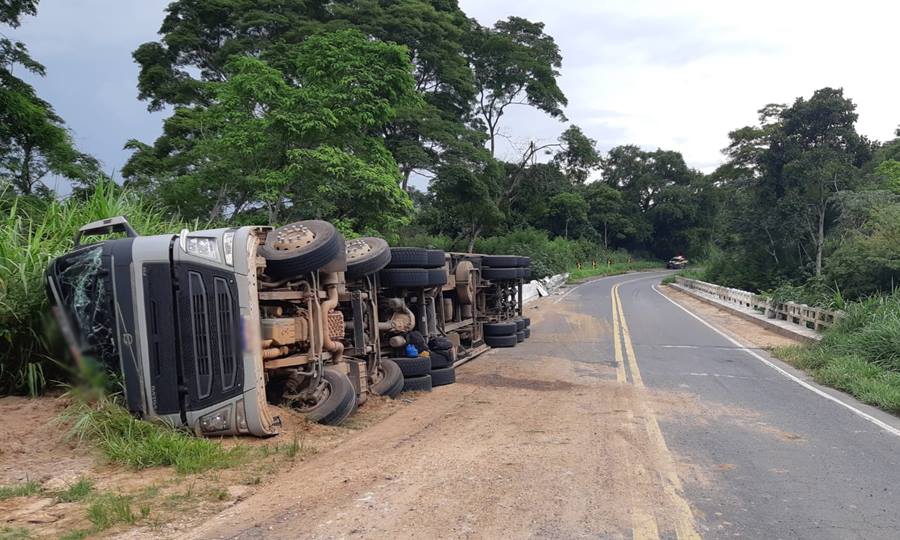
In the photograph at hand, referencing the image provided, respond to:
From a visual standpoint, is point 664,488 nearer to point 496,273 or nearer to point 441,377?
point 441,377

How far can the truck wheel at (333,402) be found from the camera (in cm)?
679

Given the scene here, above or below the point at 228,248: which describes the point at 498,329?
below

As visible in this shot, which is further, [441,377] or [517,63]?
[517,63]

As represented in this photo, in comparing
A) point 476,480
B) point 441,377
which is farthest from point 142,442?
point 441,377

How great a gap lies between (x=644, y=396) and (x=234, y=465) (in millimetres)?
5725

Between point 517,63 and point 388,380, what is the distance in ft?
123

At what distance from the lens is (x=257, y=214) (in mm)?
16891

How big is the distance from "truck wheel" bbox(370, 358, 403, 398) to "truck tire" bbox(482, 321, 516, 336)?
576 centimetres

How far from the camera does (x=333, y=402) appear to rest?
22.6 ft

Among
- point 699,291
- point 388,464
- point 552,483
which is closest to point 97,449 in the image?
point 388,464

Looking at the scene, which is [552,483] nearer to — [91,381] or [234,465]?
[234,465]

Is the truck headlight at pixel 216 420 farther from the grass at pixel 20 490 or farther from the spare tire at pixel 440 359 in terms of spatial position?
the spare tire at pixel 440 359

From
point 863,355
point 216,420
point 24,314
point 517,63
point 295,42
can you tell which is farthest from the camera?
point 517,63

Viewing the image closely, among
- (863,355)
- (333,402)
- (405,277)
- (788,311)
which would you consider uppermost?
(405,277)
